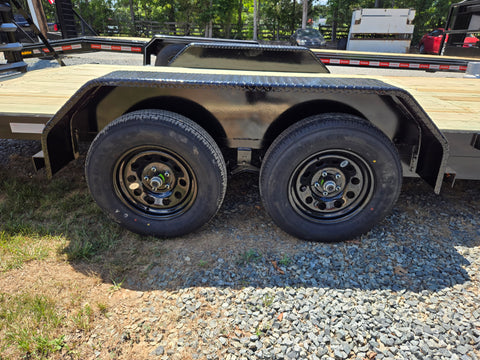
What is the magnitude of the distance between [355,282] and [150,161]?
5.93 ft

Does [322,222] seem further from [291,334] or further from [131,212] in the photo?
[131,212]

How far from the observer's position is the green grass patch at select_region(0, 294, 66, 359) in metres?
1.84

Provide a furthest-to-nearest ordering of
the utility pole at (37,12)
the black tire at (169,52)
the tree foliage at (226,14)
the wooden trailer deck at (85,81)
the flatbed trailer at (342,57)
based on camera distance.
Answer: the tree foliage at (226,14)
the utility pole at (37,12)
the flatbed trailer at (342,57)
the black tire at (169,52)
the wooden trailer deck at (85,81)

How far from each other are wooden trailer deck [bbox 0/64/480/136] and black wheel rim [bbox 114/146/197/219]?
30.8 inches

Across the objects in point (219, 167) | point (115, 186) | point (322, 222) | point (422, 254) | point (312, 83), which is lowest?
point (422, 254)

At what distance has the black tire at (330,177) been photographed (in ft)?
8.13

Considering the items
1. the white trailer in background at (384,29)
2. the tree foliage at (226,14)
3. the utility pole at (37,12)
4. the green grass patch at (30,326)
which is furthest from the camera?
the tree foliage at (226,14)

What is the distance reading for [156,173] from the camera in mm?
2664

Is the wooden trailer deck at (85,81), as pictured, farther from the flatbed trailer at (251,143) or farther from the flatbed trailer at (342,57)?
the flatbed trailer at (342,57)

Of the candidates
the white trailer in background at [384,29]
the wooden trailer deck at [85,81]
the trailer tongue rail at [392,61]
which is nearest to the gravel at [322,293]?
the wooden trailer deck at [85,81]

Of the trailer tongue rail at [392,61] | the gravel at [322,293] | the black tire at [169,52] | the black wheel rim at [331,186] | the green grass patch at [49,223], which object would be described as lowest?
the gravel at [322,293]

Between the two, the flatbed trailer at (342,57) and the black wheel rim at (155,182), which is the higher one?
the flatbed trailer at (342,57)

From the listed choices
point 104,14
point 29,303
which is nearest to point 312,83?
point 29,303

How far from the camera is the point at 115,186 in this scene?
267cm
